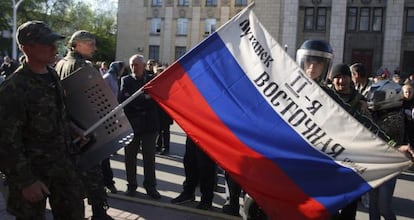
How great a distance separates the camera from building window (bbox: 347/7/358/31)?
129 feet

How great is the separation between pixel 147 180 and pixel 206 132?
3205 millimetres

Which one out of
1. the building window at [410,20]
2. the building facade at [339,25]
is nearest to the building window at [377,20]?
the building facade at [339,25]

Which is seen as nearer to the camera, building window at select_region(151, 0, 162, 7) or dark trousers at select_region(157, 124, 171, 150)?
dark trousers at select_region(157, 124, 171, 150)

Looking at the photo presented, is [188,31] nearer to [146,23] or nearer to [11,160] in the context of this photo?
[146,23]

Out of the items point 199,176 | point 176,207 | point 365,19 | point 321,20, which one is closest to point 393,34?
point 365,19

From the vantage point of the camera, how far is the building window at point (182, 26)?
1843 inches

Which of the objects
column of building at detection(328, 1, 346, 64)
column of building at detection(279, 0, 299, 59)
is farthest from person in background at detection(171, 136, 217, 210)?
column of building at detection(279, 0, 299, 59)

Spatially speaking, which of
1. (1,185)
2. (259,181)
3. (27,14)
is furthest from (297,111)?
(27,14)

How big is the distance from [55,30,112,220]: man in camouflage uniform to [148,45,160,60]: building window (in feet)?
142

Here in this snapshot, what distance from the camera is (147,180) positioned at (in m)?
6.68

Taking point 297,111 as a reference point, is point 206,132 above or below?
below

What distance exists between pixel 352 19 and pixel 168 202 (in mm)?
36329

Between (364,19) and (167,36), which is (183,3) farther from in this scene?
(364,19)

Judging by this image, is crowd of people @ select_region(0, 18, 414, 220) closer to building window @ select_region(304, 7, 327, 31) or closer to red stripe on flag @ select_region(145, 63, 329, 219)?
red stripe on flag @ select_region(145, 63, 329, 219)
